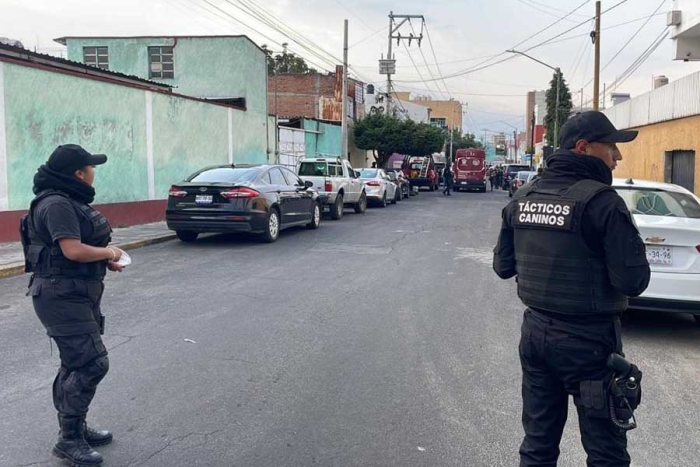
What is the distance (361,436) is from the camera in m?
4.07

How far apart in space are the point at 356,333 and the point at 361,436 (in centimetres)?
235

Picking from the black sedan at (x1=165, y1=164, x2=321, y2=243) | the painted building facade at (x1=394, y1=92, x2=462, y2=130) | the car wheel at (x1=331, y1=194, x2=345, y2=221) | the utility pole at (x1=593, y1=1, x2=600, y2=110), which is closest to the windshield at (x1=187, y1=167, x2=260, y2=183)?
the black sedan at (x1=165, y1=164, x2=321, y2=243)

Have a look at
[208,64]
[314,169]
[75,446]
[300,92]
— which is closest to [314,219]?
[314,169]

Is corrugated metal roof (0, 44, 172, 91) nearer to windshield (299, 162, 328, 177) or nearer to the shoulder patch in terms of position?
windshield (299, 162, 328, 177)

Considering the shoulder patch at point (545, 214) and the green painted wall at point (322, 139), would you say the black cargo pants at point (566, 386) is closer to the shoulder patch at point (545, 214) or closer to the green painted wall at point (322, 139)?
the shoulder patch at point (545, 214)

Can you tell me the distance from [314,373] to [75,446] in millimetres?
2013

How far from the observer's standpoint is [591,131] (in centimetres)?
295

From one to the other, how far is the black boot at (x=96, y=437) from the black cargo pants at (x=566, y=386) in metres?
2.42

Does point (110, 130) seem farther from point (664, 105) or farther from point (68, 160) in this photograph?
point (664, 105)

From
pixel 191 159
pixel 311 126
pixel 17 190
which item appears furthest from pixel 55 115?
pixel 311 126

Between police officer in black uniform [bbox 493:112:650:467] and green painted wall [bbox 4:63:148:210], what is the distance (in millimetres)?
11254

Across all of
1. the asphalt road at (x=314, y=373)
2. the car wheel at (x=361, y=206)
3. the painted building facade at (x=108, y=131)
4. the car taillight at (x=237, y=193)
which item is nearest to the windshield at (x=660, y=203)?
the asphalt road at (x=314, y=373)

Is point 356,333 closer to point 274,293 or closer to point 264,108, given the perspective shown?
point 274,293

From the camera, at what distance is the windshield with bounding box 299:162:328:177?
19.3 metres
